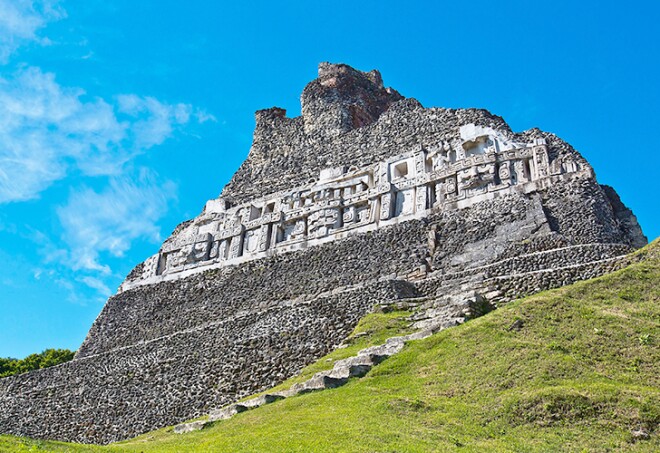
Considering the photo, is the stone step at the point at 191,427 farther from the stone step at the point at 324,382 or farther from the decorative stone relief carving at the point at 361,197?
the decorative stone relief carving at the point at 361,197

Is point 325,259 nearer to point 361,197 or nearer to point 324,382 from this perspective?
point 361,197

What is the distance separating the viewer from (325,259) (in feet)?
82.7

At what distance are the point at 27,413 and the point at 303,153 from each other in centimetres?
1639

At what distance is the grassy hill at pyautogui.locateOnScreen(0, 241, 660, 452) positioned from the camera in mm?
9859

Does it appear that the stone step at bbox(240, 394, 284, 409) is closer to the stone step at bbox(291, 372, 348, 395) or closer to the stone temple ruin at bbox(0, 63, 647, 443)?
the stone step at bbox(291, 372, 348, 395)

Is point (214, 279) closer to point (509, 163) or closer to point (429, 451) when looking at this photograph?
point (509, 163)

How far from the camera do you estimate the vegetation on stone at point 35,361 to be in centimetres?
3819

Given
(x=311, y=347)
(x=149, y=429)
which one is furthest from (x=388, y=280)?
(x=149, y=429)

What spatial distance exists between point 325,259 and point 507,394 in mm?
A: 14376

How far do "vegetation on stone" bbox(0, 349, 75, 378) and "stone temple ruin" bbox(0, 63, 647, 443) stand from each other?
1162 cm

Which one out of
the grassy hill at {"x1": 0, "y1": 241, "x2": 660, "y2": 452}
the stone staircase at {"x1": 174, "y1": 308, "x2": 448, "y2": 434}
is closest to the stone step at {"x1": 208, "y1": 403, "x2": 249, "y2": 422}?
the stone staircase at {"x1": 174, "y1": 308, "x2": 448, "y2": 434}

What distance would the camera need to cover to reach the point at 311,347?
63.8 feet

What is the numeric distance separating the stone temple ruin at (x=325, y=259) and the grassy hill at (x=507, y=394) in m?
1.98

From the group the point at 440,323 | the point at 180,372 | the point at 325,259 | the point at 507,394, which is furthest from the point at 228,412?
the point at 325,259
